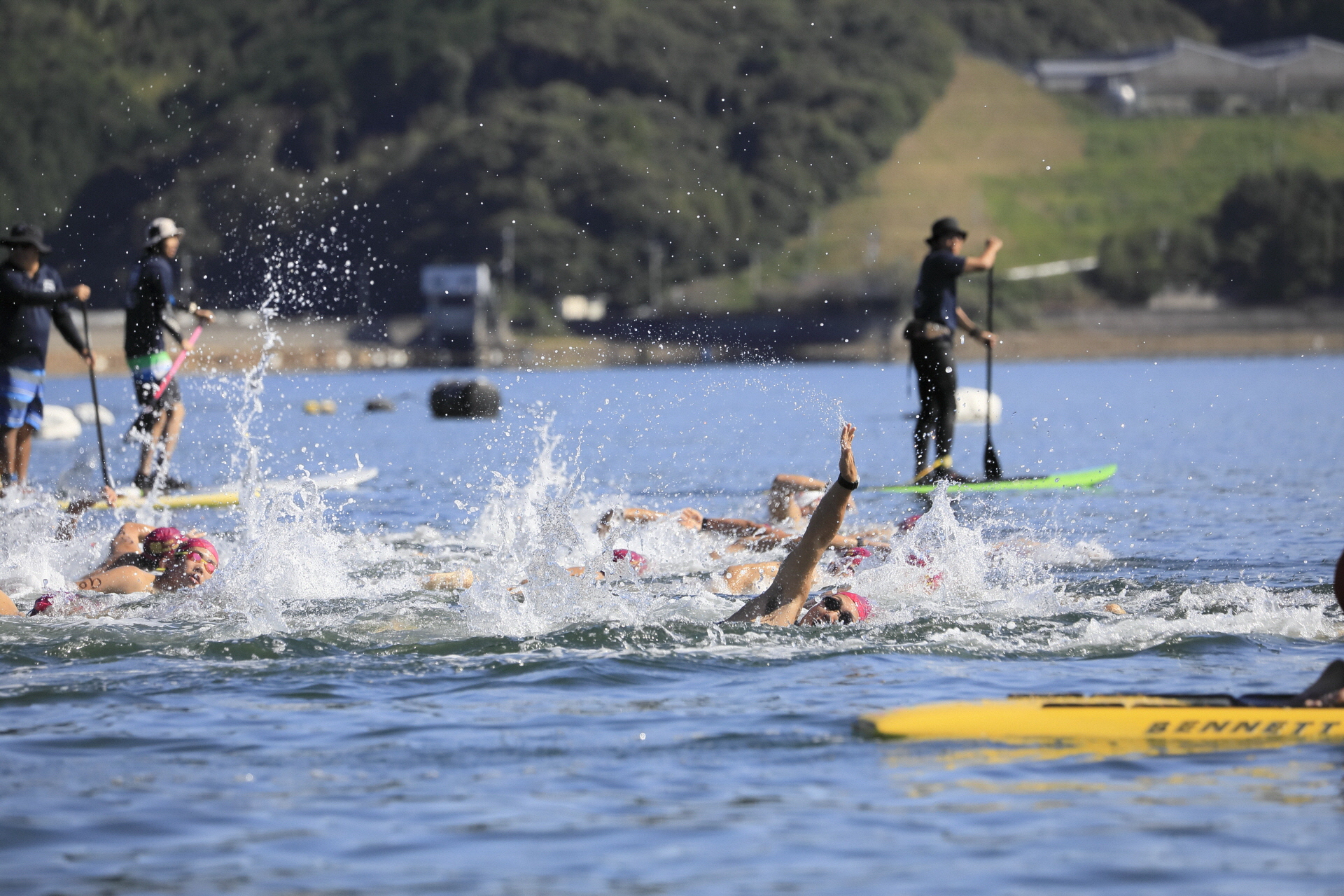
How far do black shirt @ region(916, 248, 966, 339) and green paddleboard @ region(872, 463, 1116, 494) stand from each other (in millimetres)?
1723

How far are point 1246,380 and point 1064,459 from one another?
157 feet

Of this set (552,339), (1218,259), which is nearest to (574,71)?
(552,339)

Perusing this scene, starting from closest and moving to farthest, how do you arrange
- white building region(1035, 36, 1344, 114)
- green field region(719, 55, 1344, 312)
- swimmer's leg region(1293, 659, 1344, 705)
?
swimmer's leg region(1293, 659, 1344, 705) → green field region(719, 55, 1344, 312) → white building region(1035, 36, 1344, 114)

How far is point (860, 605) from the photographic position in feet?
36.2

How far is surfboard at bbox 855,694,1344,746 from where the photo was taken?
7.91 metres

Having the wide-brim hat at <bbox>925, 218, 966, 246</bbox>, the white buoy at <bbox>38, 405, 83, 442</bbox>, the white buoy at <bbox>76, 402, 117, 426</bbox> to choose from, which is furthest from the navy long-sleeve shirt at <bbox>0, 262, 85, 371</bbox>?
the white buoy at <bbox>76, 402, 117, 426</bbox>

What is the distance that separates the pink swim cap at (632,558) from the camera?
41.3 feet

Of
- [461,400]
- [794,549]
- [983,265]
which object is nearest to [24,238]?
[983,265]

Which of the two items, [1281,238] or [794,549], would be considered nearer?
[794,549]

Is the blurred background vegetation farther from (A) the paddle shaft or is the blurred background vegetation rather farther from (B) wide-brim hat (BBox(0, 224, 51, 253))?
(B) wide-brim hat (BBox(0, 224, 51, 253))

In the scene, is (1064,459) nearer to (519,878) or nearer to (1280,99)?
(519,878)

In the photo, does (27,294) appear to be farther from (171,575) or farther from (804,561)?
(804,561)

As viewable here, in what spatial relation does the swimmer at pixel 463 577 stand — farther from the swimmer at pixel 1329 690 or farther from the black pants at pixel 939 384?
the black pants at pixel 939 384

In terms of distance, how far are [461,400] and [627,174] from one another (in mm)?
116363
